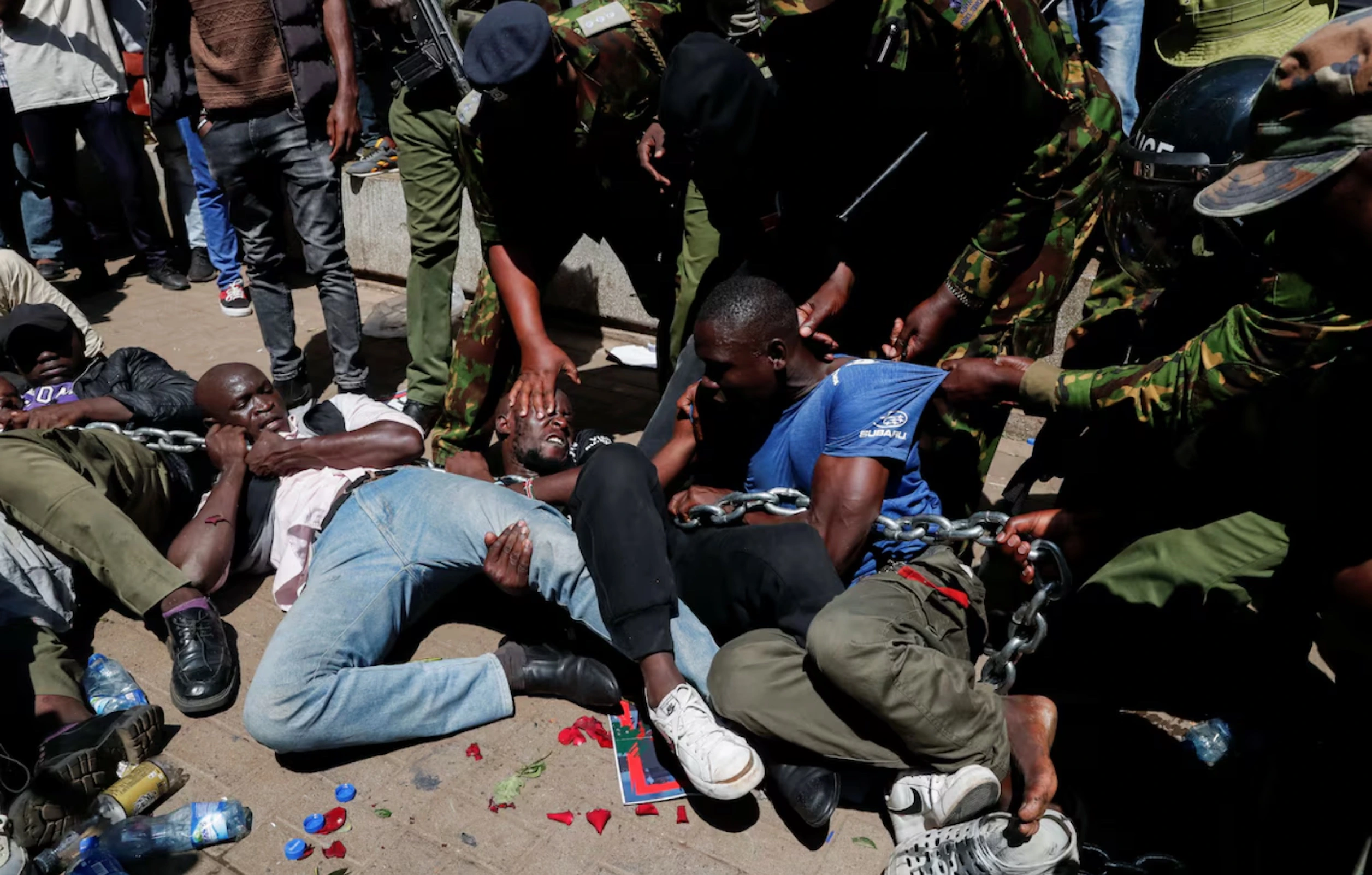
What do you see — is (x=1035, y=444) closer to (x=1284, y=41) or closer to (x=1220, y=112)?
(x=1220, y=112)

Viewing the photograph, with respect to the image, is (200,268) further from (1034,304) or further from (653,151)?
(1034,304)

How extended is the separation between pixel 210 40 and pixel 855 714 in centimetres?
412

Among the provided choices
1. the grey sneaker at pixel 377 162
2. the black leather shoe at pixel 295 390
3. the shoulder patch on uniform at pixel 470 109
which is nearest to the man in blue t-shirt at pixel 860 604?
the shoulder patch on uniform at pixel 470 109

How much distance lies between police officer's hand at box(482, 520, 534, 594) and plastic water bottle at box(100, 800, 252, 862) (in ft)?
2.84

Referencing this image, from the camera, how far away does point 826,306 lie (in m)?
3.30

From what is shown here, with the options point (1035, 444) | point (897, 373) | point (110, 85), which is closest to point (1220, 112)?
point (897, 373)

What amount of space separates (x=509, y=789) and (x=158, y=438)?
2.02 metres

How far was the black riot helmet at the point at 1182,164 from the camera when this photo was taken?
109 inches

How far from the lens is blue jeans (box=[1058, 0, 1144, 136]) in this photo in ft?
14.8

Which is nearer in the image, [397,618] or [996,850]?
[996,850]

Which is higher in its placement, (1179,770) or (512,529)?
(512,529)

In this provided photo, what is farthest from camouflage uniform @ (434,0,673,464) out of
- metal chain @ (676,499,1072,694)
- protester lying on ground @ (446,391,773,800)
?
metal chain @ (676,499,1072,694)

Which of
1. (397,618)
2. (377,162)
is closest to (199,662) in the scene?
(397,618)

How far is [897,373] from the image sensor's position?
9.39ft
